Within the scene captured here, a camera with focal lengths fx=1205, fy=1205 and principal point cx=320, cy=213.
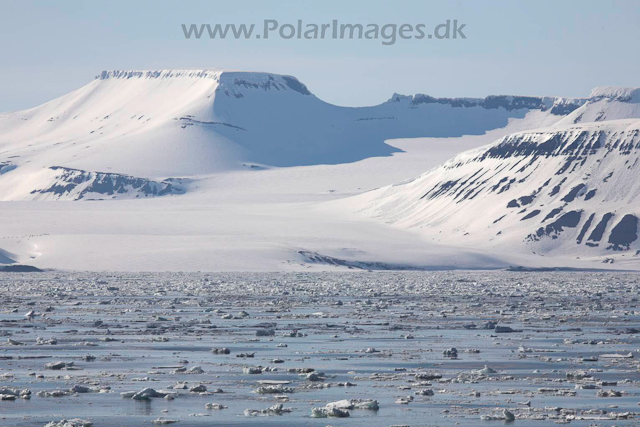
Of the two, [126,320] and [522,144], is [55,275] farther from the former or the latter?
[522,144]

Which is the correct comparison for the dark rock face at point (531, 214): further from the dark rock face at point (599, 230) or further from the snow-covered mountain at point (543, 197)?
the dark rock face at point (599, 230)

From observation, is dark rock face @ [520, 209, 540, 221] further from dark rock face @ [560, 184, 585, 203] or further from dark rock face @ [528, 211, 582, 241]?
dark rock face @ [528, 211, 582, 241]

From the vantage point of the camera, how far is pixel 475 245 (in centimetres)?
12631

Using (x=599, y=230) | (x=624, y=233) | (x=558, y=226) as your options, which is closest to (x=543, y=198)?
(x=558, y=226)

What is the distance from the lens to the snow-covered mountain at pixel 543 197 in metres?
121

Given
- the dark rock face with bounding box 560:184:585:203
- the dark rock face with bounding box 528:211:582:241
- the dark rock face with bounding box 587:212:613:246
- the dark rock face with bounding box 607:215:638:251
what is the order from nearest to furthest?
the dark rock face with bounding box 607:215:638:251, the dark rock face with bounding box 587:212:613:246, the dark rock face with bounding box 528:211:582:241, the dark rock face with bounding box 560:184:585:203

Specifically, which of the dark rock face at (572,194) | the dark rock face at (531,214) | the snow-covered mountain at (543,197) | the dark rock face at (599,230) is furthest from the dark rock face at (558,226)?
the dark rock face at (531,214)

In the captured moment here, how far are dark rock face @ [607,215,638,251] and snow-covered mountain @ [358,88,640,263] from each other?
0.32 feet

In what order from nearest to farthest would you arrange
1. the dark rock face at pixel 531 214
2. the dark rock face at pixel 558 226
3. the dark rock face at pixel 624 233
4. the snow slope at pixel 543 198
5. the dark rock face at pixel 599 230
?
1. the dark rock face at pixel 624 233
2. the dark rock face at pixel 599 230
3. the snow slope at pixel 543 198
4. the dark rock face at pixel 558 226
5. the dark rock face at pixel 531 214

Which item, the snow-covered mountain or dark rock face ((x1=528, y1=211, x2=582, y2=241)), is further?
dark rock face ((x1=528, y1=211, x2=582, y2=241))

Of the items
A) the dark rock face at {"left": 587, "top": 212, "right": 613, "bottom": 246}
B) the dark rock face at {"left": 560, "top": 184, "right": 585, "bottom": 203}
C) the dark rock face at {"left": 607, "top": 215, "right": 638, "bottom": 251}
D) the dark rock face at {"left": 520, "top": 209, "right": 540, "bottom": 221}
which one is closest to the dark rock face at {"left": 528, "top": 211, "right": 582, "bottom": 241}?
the dark rock face at {"left": 587, "top": 212, "right": 613, "bottom": 246}

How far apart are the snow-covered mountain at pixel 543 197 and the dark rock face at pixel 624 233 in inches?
3.9

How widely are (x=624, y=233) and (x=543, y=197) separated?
13386mm

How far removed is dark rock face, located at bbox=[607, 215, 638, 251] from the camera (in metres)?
118
